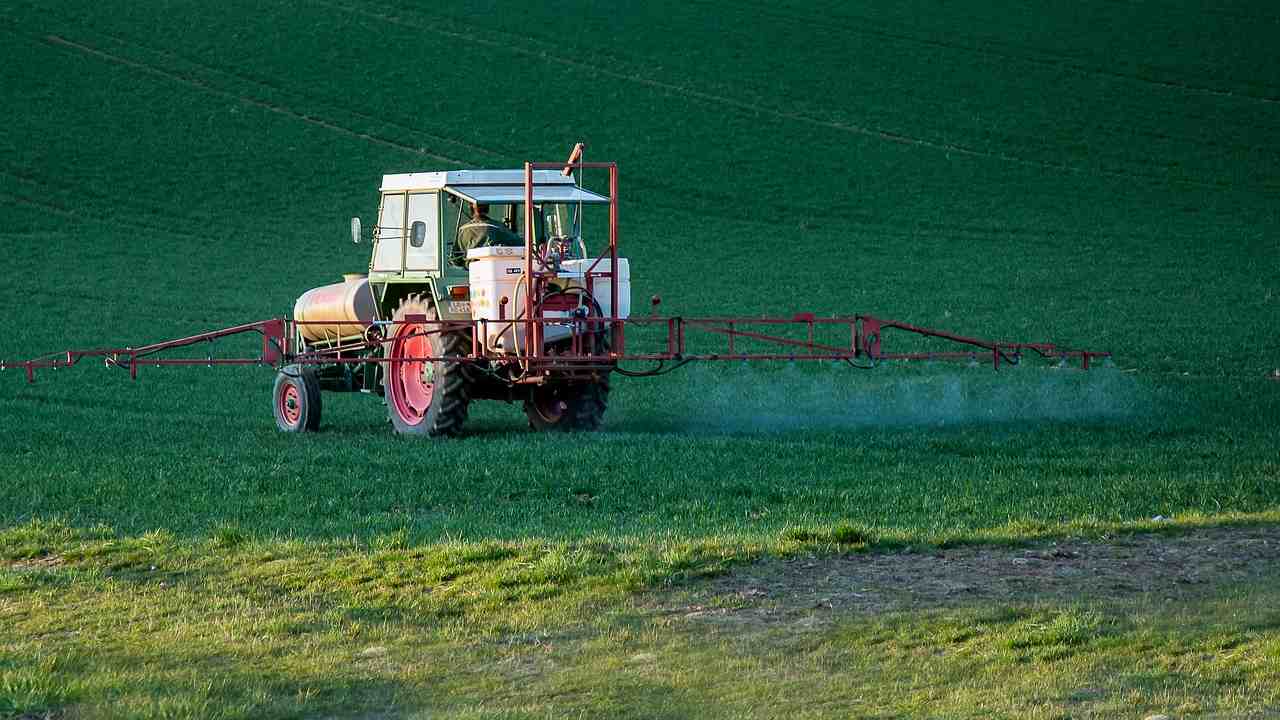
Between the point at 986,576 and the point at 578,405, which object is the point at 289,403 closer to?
the point at 578,405

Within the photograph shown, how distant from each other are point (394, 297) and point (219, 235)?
2621 centimetres

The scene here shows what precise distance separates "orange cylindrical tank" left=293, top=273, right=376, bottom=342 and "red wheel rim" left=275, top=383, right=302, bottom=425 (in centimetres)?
80

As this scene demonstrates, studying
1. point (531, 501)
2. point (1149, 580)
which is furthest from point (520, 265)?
point (1149, 580)

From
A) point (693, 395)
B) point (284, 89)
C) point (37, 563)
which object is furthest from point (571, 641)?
point (284, 89)

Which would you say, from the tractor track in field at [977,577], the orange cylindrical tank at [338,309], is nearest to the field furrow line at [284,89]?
the orange cylindrical tank at [338,309]

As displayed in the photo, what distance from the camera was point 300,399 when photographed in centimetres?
2144

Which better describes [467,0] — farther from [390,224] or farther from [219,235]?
[390,224]

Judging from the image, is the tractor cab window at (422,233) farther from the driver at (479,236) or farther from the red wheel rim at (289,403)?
the red wheel rim at (289,403)

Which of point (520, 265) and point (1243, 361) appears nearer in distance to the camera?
point (520, 265)

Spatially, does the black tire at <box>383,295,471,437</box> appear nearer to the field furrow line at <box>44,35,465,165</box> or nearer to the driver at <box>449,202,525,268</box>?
the driver at <box>449,202,525,268</box>

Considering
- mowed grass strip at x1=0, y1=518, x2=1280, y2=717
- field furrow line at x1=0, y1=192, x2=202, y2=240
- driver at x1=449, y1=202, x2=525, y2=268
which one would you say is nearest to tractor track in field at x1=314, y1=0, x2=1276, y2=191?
field furrow line at x1=0, y1=192, x2=202, y2=240

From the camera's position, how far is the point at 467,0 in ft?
218

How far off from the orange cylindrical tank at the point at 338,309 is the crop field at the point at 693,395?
1432 mm

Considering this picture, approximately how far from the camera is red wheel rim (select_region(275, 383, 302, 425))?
21.8m
